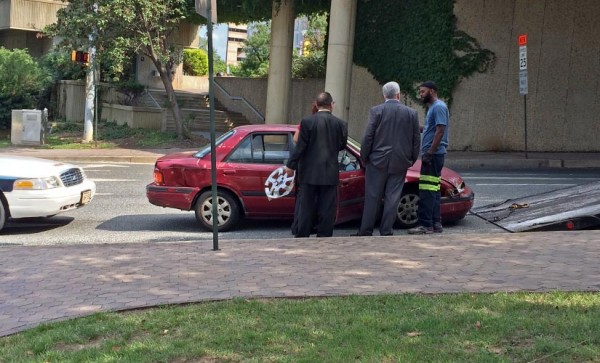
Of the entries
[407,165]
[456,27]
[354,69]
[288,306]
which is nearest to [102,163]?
[354,69]

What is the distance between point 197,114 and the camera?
3250 centimetres

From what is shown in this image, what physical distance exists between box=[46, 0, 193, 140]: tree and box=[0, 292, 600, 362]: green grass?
1894 cm

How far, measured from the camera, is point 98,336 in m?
4.99

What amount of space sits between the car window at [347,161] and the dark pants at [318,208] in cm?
119

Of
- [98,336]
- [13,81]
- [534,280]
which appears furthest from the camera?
[13,81]

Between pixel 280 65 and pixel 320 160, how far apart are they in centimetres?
2083

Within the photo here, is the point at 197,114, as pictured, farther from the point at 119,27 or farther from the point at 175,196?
the point at 175,196

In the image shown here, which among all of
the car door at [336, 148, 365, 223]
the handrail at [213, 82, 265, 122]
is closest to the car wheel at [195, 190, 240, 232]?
the car door at [336, 148, 365, 223]

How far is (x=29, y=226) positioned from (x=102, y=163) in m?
10.7

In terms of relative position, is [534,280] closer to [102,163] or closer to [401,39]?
[102,163]

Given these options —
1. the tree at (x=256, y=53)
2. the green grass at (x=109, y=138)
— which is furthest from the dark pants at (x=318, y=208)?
the tree at (x=256, y=53)

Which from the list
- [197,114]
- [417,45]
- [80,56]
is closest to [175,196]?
[80,56]

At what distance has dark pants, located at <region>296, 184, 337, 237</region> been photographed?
8.63 meters

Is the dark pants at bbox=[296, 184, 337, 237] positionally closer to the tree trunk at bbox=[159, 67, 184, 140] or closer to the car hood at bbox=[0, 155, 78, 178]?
the car hood at bbox=[0, 155, 78, 178]
